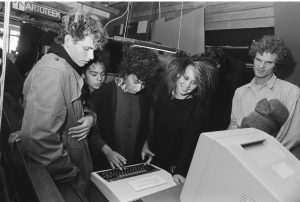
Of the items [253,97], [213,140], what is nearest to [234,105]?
[253,97]

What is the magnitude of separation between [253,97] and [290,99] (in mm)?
324

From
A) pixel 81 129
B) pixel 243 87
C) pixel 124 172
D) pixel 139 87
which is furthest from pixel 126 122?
pixel 243 87

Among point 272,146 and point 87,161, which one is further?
point 87,161

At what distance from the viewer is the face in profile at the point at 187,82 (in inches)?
80.4

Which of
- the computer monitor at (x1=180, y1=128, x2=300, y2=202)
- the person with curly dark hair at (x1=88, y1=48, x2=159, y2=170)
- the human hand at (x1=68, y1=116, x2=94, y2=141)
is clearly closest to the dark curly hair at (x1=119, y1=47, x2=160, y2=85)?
the person with curly dark hair at (x1=88, y1=48, x2=159, y2=170)

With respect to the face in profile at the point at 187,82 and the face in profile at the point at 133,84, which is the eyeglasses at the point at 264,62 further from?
the face in profile at the point at 133,84

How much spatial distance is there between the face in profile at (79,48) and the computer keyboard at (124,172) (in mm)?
711

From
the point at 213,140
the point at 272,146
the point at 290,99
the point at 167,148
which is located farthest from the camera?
the point at 290,99

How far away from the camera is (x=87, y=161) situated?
5.26ft

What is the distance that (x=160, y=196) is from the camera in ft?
3.58

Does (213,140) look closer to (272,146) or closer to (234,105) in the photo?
(272,146)

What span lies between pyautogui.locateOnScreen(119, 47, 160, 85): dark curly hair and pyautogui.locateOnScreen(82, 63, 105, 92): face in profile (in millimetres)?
327

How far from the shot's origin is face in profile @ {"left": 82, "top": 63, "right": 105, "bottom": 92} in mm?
2292

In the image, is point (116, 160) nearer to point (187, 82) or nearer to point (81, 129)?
point (81, 129)
